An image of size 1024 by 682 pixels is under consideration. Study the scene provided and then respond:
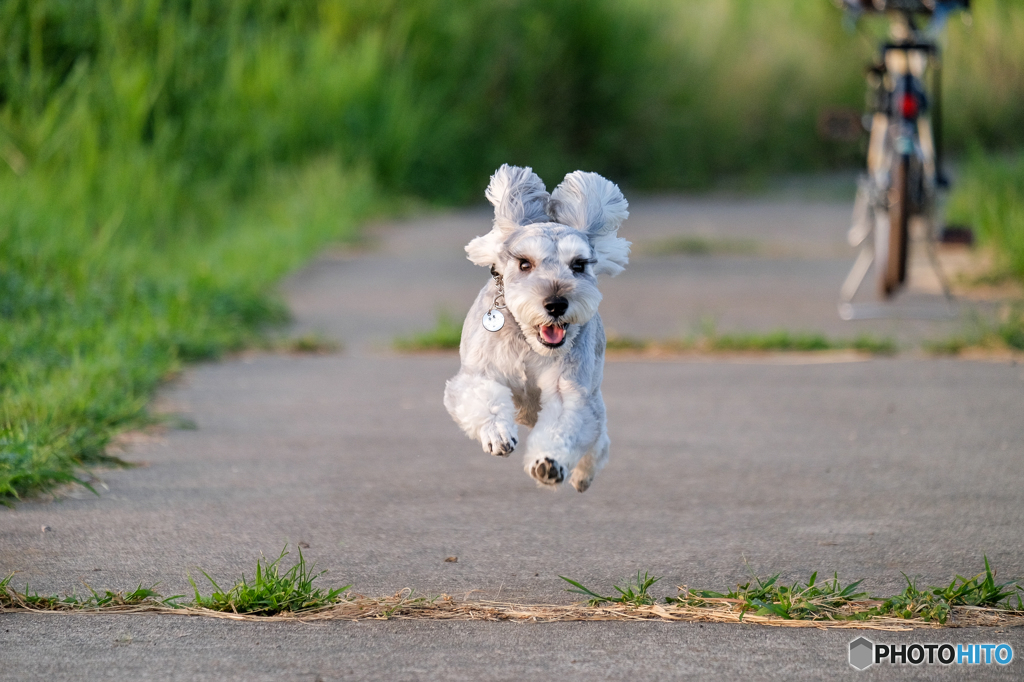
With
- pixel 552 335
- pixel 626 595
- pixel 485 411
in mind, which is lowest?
pixel 626 595

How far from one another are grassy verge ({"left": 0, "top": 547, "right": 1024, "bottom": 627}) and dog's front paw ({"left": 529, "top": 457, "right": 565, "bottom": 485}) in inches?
52.9

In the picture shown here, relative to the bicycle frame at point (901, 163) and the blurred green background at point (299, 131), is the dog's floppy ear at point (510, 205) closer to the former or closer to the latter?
the blurred green background at point (299, 131)

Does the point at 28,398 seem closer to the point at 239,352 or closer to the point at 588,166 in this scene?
the point at 239,352

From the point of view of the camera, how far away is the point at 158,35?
14.9 m

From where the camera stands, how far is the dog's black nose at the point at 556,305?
3014 millimetres

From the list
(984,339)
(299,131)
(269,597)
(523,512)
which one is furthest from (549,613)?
(299,131)

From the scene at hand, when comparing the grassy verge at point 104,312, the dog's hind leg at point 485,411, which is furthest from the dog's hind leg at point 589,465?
the grassy verge at point 104,312

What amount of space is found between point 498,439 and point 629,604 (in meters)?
1.46

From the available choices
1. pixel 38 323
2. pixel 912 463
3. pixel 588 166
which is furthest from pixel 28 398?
pixel 588 166

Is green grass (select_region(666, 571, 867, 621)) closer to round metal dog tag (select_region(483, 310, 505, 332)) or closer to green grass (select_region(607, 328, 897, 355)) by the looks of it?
round metal dog tag (select_region(483, 310, 505, 332))

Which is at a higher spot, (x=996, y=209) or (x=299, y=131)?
(x=299, y=131)

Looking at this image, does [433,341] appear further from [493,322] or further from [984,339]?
[493,322]

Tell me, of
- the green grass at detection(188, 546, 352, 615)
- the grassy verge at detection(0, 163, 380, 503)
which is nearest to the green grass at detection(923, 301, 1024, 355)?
the grassy verge at detection(0, 163, 380, 503)

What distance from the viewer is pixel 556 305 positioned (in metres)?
3.02
